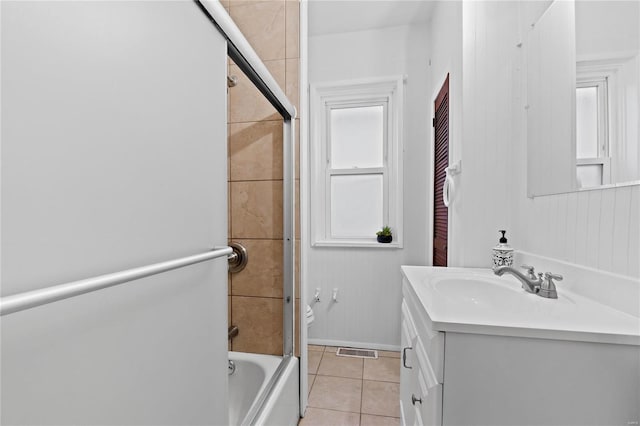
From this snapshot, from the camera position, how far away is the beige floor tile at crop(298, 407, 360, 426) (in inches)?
58.5

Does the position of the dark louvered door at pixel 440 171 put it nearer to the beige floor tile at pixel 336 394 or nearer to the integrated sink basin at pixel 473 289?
the integrated sink basin at pixel 473 289

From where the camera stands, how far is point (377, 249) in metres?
2.26

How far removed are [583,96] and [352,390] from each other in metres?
1.79

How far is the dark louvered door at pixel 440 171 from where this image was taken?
1.80 metres

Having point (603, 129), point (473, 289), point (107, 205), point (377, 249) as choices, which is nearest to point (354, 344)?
point (377, 249)

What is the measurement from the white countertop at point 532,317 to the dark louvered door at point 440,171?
778 millimetres

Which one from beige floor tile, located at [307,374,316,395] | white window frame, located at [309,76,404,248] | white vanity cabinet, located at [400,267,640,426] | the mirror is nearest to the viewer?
white vanity cabinet, located at [400,267,640,426]

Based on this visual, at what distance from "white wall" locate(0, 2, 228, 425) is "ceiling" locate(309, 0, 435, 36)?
1743 mm

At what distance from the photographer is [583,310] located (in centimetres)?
80

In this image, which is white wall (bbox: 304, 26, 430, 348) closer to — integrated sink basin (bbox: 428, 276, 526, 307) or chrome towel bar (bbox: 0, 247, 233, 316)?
integrated sink basin (bbox: 428, 276, 526, 307)

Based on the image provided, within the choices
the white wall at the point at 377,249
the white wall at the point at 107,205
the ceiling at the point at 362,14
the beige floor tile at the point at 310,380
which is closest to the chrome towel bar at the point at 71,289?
the white wall at the point at 107,205

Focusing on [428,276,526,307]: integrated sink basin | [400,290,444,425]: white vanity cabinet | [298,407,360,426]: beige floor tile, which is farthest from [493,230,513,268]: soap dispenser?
[298,407,360,426]: beige floor tile

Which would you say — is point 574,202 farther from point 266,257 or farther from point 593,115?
point 266,257

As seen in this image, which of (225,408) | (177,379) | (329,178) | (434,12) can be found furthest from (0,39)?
(434,12)
